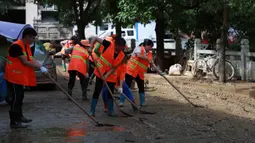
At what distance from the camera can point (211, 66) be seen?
16.0 metres

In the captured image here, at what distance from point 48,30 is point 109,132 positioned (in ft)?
109

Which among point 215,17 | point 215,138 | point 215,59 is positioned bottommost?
point 215,138

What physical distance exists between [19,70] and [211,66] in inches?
387

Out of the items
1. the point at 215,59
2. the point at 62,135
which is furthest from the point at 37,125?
the point at 215,59

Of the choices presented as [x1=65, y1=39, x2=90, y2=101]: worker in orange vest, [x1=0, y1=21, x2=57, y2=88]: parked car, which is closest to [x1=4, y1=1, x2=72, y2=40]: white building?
[x1=0, y1=21, x2=57, y2=88]: parked car

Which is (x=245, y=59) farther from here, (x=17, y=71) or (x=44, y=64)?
(x=17, y=71)

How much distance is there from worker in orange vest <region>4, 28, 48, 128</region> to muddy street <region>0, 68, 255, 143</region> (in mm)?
353

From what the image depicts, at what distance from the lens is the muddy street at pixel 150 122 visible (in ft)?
22.6

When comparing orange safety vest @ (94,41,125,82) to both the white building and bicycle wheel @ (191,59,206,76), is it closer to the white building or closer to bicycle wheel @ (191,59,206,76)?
bicycle wheel @ (191,59,206,76)

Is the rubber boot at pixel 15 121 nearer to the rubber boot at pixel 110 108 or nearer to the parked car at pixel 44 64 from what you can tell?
the rubber boot at pixel 110 108

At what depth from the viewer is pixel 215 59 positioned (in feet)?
53.1

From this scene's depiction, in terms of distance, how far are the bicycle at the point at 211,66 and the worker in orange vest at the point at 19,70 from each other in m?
9.22

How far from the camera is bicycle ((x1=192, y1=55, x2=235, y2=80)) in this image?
50.3 feet

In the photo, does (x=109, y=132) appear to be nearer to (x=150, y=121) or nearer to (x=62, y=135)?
(x=62, y=135)
